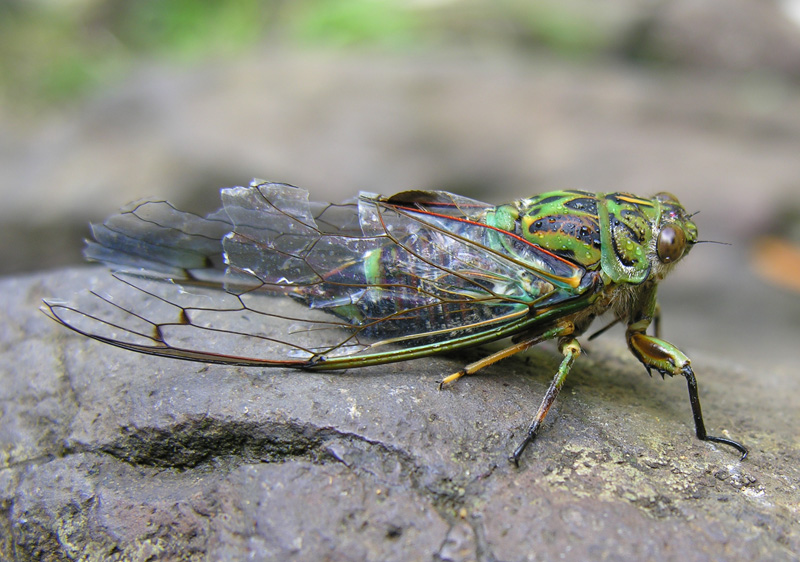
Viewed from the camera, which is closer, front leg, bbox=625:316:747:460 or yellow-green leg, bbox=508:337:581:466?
yellow-green leg, bbox=508:337:581:466

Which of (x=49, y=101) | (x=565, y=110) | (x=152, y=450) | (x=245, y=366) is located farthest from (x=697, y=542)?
(x=49, y=101)

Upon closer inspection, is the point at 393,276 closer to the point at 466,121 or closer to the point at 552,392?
the point at 552,392

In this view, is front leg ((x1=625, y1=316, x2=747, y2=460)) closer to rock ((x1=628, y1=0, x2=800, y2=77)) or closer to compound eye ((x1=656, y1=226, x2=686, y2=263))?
compound eye ((x1=656, y1=226, x2=686, y2=263))

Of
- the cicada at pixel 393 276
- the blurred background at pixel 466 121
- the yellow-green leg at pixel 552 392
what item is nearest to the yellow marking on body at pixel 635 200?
the cicada at pixel 393 276

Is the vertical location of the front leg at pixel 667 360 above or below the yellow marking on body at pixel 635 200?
below

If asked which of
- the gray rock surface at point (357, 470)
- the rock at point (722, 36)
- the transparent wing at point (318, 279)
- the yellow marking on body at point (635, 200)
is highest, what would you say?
the rock at point (722, 36)

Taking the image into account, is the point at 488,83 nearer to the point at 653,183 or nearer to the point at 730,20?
the point at 653,183

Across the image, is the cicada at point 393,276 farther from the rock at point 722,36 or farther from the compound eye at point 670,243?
the rock at point 722,36

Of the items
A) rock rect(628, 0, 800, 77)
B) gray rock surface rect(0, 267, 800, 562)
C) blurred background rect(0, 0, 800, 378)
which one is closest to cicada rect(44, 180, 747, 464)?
gray rock surface rect(0, 267, 800, 562)

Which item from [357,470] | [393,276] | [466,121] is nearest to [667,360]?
[393,276]
